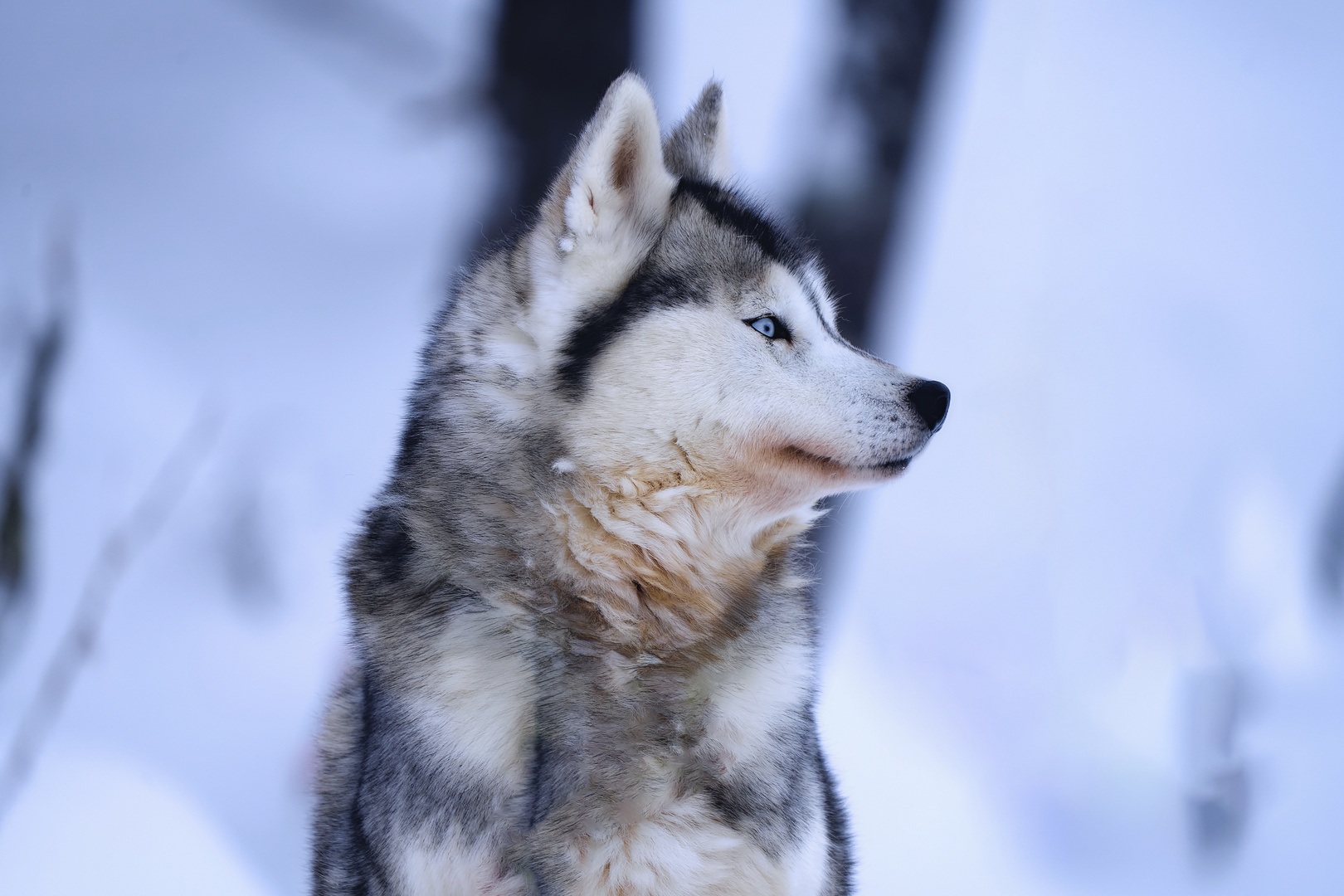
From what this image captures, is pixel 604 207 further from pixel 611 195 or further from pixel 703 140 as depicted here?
pixel 703 140

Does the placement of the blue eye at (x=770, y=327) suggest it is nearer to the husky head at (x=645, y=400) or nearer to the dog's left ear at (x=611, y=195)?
the husky head at (x=645, y=400)

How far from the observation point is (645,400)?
1220mm

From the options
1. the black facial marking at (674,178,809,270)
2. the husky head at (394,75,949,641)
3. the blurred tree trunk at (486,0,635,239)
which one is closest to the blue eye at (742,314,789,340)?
the husky head at (394,75,949,641)

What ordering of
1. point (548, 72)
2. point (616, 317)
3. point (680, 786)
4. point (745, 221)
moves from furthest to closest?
1. point (548, 72)
2. point (745, 221)
3. point (616, 317)
4. point (680, 786)

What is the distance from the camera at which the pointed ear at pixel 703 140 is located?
161 centimetres

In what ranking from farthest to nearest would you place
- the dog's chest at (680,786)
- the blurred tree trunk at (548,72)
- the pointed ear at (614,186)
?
the blurred tree trunk at (548,72) → the pointed ear at (614,186) → the dog's chest at (680,786)

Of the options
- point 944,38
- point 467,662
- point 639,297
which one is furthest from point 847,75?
point 467,662

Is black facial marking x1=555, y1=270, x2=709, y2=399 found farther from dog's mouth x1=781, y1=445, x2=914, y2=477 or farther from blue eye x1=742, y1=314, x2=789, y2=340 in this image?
dog's mouth x1=781, y1=445, x2=914, y2=477

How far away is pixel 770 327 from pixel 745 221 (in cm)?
22

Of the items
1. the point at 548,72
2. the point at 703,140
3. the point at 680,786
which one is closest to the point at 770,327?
the point at 703,140

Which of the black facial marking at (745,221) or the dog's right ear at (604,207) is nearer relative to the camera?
the dog's right ear at (604,207)

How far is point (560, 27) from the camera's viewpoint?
2061 mm

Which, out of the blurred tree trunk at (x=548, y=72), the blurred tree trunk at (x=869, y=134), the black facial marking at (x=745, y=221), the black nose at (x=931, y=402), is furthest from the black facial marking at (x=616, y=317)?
the blurred tree trunk at (x=869, y=134)

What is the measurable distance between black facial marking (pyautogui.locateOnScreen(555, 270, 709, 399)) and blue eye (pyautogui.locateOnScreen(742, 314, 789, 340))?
8 centimetres
